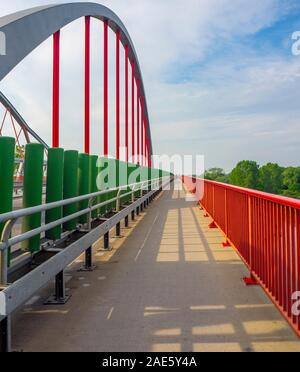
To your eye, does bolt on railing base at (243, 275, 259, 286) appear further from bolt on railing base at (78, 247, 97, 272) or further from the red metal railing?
bolt on railing base at (78, 247, 97, 272)

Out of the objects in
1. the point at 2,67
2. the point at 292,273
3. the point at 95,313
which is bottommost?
the point at 95,313

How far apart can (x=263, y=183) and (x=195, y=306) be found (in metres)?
117

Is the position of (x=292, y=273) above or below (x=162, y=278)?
above

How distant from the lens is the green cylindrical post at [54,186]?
370 centimetres

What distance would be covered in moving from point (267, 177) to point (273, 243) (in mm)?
120257

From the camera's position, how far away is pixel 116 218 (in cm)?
616

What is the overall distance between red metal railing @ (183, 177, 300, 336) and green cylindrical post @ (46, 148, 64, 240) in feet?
6.44

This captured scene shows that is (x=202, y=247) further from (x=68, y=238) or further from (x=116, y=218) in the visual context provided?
(x=68, y=238)

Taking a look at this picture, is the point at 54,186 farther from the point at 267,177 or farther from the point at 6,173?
the point at 267,177

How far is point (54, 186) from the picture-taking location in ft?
12.2

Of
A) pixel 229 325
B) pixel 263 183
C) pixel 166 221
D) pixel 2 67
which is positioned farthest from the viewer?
pixel 263 183

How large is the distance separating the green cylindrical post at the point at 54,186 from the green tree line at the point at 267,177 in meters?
108

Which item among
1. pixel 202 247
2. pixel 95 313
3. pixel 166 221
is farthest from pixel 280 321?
pixel 166 221

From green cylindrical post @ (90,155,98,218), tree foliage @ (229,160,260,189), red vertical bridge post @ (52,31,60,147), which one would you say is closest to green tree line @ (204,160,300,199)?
tree foliage @ (229,160,260,189)
